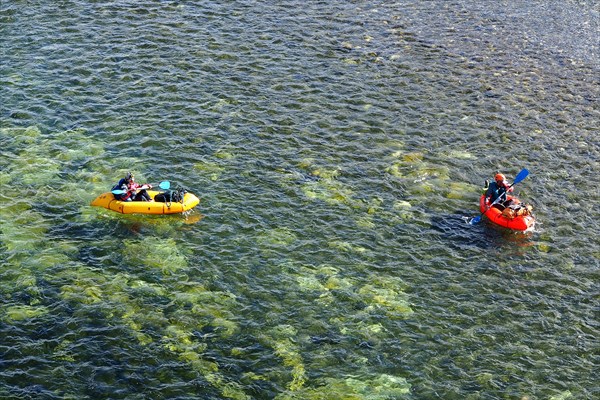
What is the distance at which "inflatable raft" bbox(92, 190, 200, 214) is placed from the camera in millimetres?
36312

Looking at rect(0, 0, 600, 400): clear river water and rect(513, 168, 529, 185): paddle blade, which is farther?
rect(513, 168, 529, 185): paddle blade

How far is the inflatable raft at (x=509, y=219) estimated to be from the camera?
3616cm

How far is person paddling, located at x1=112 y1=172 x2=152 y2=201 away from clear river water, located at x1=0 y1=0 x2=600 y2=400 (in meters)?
1.10

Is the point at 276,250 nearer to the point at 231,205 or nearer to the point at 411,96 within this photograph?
the point at 231,205

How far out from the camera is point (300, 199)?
38125mm

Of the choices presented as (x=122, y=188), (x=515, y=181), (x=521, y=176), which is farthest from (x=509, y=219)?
(x=122, y=188)

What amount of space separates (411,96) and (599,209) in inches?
520

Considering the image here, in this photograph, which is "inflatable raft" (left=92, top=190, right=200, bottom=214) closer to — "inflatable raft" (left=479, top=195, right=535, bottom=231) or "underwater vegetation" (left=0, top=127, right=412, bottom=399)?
"underwater vegetation" (left=0, top=127, right=412, bottom=399)

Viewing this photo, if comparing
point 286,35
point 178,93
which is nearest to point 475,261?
point 178,93

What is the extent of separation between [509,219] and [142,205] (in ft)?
55.8

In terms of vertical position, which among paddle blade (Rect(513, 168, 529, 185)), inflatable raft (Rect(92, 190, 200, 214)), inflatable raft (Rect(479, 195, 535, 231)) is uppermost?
paddle blade (Rect(513, 168, 529, 185))

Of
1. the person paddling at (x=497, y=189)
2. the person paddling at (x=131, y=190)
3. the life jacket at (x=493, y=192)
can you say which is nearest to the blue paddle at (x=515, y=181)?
the person paddling at (x=497, y=189)

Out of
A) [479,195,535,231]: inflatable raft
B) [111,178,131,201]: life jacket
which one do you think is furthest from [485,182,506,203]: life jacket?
[111,178,131,201]: life jacket

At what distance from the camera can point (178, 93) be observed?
150 ft
